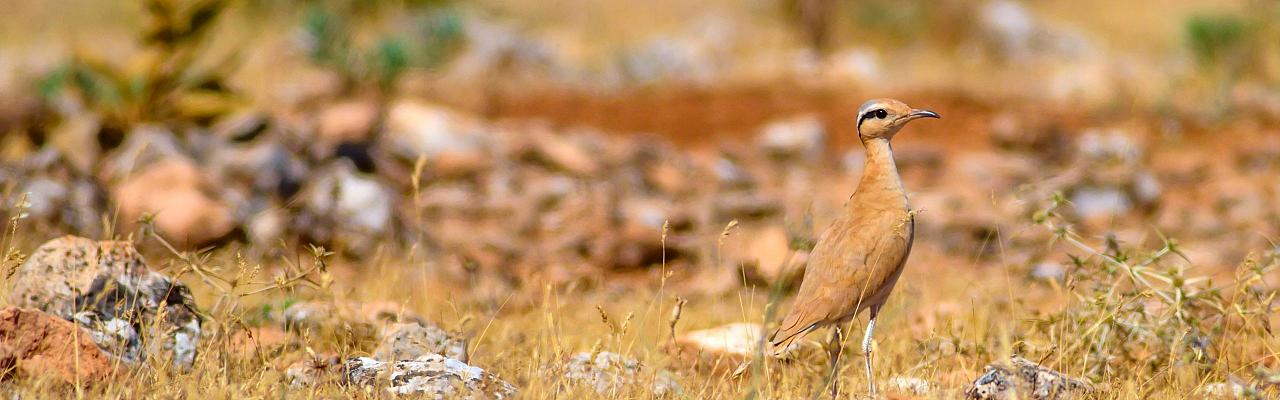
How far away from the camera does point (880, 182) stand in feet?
13.8

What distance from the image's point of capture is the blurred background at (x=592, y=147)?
7125mm

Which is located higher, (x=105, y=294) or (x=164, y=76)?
(x=105, y=294)

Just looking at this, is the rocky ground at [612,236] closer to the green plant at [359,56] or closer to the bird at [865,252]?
the bird at [865,252]

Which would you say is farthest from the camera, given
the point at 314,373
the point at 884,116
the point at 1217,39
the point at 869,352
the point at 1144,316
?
the point at 1217,39

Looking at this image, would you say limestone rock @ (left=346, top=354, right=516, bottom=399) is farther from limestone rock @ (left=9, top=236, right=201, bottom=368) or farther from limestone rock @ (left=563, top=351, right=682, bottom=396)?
limestone rock @ (left=9, top=236, right=201, bottom=368)

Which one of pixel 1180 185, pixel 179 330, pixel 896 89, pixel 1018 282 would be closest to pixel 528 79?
pixel 896 89

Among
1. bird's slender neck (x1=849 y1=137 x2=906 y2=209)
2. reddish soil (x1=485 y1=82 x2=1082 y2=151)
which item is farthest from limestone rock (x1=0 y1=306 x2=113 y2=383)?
reddish soil (x1=485 y1=82 x2=1082 y2=151)

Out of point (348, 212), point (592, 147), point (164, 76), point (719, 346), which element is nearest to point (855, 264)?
point (719, 346)

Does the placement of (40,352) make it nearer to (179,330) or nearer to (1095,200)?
(179,330)

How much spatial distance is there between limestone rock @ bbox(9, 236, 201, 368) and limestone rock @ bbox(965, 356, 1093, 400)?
7.95 feet

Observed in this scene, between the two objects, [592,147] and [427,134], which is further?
[592,147]

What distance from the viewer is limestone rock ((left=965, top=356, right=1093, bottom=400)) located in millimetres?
3626

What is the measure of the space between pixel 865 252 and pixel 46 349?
8.07 ft

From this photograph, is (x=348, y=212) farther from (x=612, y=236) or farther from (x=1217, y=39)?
(x=1217, y=39)
